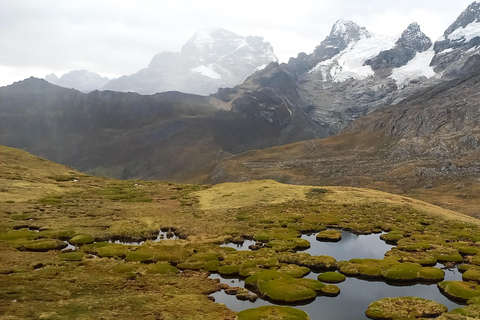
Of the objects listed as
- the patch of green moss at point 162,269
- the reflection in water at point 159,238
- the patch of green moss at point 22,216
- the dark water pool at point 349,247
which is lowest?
the reflection in water at point 159,238

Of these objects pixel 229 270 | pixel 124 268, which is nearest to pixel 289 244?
pixel 229 270

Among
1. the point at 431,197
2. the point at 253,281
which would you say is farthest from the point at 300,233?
the point at 431,197

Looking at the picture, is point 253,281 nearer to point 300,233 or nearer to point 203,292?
point 203,292

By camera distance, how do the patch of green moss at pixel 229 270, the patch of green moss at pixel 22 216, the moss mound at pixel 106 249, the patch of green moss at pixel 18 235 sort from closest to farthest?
the patch of green moss at pixel 229 270 < the moss mound at pixel 106 249 < the patch of green moss at pixel 18 235 < the patch of green moss at pixel 22 216

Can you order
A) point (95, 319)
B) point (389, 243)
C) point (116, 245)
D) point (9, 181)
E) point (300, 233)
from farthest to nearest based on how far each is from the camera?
point (9, 181) < point (300, 233) < point (389, 243) < point (116, 245) < point (95, 319)

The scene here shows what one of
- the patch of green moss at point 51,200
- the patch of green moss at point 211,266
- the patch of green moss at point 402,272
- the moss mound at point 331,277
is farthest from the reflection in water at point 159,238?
the patch of green moss at point 402,272

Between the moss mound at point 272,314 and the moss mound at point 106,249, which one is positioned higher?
the moss mound at point 272,314

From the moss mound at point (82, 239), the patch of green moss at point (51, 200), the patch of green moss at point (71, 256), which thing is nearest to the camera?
the patch of green moss at point (71, 256)

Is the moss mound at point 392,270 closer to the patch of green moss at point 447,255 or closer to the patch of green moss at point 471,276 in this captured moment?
the patch of green moss at point 471,276
